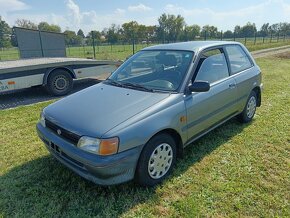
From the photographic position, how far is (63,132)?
2.82 meters

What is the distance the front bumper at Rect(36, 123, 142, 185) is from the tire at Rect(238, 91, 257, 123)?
9.51 feet

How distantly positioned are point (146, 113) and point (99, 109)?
58 centimetres

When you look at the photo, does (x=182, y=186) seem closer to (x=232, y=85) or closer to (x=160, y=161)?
(x=160, y=161)

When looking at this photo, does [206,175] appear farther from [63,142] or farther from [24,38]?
[24,38]

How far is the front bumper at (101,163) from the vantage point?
2.49 metres

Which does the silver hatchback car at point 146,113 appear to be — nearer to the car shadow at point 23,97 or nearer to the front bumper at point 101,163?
the front bumper at point 101,163

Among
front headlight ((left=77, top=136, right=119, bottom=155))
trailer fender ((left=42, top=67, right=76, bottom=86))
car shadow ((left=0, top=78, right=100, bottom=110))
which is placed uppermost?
trailer fender ((left=42, top=67, right=76, bottom=86))

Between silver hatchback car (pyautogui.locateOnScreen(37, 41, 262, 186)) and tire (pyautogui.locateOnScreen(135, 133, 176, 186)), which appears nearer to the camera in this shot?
silver hatchback car (pyautogui.locateOnScreen(37, 41, 262, 186))

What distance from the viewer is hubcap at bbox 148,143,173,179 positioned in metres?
2.91

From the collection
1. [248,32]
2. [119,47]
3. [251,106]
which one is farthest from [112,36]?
[251,106]

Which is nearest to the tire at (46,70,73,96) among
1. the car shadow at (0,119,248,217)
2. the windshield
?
the windshield

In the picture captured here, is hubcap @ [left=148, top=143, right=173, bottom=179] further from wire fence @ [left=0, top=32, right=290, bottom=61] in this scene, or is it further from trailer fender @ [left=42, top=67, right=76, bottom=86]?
wire fence @ [left=0, top=32, right=290, bottom=61]

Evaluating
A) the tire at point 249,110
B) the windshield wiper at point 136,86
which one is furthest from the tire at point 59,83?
the tire at point 249,110

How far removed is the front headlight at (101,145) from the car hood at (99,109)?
2.4 inches
